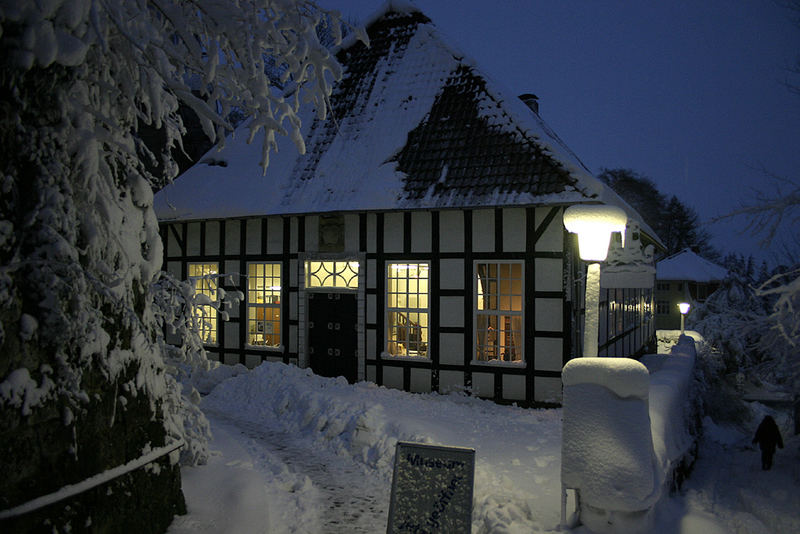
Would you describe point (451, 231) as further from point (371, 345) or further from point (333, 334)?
point (333, 334)

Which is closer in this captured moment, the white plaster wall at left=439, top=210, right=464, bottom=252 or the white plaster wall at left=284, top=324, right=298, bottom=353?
the white plaster wall at left=439, top=210, right=464, bottom=252

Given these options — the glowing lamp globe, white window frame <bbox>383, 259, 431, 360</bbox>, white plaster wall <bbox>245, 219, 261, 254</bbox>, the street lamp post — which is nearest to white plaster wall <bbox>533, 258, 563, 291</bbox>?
white window frame <bbox>383, 259, 431, 360</bbox>

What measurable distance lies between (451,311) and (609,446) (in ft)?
18.8

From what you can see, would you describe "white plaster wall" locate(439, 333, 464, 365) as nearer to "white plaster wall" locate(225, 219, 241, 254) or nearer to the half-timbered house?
the half-timbered house

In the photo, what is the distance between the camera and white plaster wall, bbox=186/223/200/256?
13.0 m

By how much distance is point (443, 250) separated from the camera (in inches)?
406

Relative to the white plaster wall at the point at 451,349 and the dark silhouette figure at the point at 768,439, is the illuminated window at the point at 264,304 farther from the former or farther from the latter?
the dark silhouette figure at the point at 768,439

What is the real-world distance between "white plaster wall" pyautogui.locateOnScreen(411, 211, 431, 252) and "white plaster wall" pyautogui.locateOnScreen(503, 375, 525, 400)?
112 inches

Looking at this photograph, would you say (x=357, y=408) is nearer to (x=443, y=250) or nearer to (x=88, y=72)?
(x=443, y=250)

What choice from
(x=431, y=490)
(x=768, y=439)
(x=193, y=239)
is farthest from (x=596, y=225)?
(x=193, y=239)

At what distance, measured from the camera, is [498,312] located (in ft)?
32.7

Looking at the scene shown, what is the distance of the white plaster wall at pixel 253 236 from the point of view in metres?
12.1

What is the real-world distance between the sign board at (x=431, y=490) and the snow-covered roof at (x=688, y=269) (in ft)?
113

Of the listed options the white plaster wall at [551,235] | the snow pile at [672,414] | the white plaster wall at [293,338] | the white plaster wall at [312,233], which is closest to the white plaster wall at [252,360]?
the white plaster wall at [293,338]
